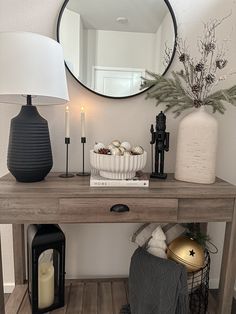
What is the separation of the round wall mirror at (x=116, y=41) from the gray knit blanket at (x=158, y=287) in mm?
877

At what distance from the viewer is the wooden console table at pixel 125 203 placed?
3.12 ft

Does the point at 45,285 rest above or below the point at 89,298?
above

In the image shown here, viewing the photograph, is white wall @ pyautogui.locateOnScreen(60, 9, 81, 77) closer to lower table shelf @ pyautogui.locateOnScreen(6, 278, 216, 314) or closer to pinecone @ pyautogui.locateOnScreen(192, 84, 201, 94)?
pinecone @ pyautogui.locateOnScreen(192, 84, 201, 94)

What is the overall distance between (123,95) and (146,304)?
3.42 feet

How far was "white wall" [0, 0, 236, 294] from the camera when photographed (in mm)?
1256

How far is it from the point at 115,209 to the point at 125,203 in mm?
48

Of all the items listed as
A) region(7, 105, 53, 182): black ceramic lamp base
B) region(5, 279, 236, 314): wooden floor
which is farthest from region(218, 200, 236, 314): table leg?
region(7, 105, 53, 182): black ceramic lamp base

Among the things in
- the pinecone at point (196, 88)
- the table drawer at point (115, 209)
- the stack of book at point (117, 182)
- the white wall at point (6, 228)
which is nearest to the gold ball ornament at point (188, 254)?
the table drawer at point (115, 209)

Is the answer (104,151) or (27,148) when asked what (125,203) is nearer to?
(104,151)

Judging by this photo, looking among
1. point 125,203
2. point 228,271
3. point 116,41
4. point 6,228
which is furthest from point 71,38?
point 228,271

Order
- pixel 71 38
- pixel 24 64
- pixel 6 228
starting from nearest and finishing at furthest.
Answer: pixel 24 64 → pixel 71 38 → pixel 6 228

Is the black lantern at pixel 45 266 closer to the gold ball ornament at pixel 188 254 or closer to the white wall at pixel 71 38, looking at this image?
the gold ball ornament at pixel 188 254

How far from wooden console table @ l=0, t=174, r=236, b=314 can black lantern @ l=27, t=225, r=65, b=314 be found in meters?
0.17

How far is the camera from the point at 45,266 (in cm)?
122
